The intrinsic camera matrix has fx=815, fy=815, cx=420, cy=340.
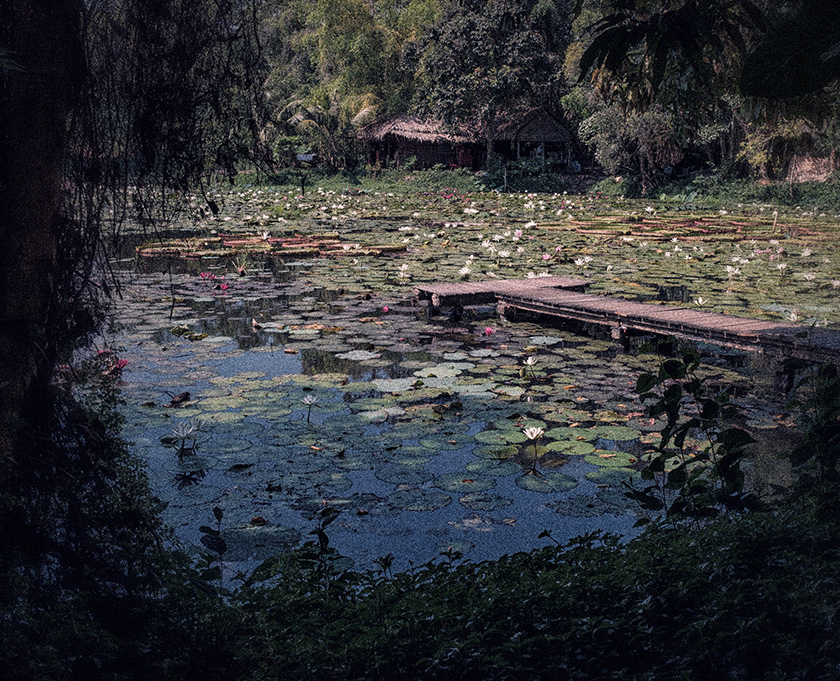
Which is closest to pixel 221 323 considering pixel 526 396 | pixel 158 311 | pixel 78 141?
pixel 158 311

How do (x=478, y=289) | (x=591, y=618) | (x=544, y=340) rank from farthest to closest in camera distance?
(x=478, y=289) < (x=544, y=340) < (x=591, y=618)

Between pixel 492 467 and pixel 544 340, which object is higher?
pixel 544 340

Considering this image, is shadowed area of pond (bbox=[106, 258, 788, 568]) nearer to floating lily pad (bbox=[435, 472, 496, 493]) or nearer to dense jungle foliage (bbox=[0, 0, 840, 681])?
floating lily pad (bbox=[435, 472, 496, 493])

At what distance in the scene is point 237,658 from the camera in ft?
7.16

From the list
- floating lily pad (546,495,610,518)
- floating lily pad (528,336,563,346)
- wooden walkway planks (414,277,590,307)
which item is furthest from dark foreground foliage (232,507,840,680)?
wooden walkway planks (414,277,590,307)

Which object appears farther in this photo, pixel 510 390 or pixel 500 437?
pixel 510 390

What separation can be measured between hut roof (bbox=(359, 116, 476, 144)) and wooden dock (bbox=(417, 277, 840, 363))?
23232 millimetres

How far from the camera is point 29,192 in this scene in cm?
251

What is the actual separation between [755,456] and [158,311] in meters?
5.79

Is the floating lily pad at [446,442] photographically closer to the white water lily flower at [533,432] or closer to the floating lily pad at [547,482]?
the white water lily flower at [533,432]

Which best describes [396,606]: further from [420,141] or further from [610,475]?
[420,141]

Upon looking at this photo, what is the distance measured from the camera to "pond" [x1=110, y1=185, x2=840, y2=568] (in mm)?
3557

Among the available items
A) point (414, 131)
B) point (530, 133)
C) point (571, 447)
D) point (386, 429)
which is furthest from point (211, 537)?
point (414, 131)

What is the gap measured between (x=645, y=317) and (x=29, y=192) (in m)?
4.79
